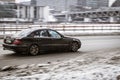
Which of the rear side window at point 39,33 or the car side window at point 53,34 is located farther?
the car side window at point 53,34

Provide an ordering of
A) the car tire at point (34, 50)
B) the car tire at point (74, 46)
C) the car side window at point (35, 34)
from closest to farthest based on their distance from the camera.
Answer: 1. the car tire at point (34, 50)
2. the car side window at point (35, 34)
3. the car tire at point (74, 46)

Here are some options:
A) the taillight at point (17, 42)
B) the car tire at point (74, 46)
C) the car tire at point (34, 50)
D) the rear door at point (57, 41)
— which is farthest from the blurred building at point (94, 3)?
the taillight at point (17, 42)

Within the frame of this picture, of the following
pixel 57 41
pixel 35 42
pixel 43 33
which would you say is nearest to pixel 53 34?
pixel 57 41

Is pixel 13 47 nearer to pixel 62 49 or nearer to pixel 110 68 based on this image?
pixel 62 49

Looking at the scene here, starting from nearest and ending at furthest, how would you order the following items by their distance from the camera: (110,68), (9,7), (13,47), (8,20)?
(110,68) < (13,47) < (8,20) < (9,7)

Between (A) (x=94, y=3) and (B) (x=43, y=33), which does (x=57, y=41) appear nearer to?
(B) (x=43, y=33)

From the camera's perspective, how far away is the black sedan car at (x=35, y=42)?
15.5 m

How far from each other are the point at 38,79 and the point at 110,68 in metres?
2.04

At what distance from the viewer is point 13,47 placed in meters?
15.4

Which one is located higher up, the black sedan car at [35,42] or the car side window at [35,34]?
the car side window at [35,34]

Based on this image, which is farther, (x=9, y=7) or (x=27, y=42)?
(x=9, y=7)

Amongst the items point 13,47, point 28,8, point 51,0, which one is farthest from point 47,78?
point 51,0

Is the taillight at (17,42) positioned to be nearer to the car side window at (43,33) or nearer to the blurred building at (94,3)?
the car side window at (43,33)

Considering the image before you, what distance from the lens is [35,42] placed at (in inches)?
631
